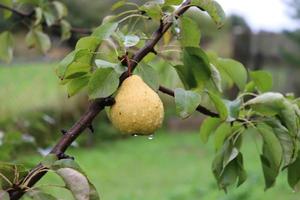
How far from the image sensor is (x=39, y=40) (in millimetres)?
1349

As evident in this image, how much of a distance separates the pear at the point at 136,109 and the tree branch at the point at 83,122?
0.02 meters

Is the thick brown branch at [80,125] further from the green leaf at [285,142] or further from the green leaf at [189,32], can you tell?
the green leaf at [285,142]

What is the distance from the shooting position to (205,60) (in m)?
0.81

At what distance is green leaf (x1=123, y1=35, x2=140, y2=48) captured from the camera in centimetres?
71

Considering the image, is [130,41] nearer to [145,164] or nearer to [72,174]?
[72,174]

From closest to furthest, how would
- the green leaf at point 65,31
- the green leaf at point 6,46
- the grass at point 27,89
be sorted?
the green leaf at point 6,46
the green leaf at point 65,31
the grass at point 27,89

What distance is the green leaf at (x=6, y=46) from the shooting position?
1237mm

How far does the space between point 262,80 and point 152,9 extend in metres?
0.33

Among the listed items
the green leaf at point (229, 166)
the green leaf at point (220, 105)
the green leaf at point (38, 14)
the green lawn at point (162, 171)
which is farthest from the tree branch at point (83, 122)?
the green lawn at point (162, 171)

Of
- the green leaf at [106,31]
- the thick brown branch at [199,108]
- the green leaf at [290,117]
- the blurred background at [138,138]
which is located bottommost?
the blurred background at [138,138]

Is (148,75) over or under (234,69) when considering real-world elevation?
over

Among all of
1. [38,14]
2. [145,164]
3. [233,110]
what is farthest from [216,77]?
[145,164]

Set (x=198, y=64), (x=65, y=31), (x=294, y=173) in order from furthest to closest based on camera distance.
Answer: (x=65, y=31) < (x=294, y=173) < (x=198, y=64)

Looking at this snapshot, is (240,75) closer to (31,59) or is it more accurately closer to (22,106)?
(22,106)
